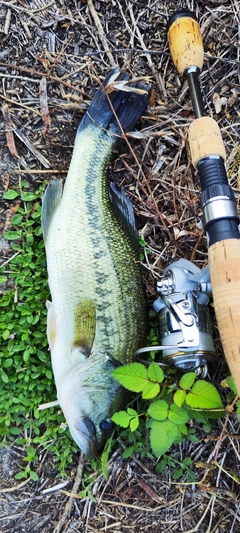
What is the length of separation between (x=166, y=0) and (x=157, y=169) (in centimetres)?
105

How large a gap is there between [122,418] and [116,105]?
5.49 ft

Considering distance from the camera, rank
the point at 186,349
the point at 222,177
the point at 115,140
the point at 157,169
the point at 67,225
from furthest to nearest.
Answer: the point at 157,169, the point at 115,140, the point at 67,225, the point at 186,349, the point at 222,177

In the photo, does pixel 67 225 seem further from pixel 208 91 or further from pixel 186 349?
pixel 208 91

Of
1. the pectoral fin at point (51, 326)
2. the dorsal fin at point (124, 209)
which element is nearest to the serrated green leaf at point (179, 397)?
the pectoral fin at point (51, 326)

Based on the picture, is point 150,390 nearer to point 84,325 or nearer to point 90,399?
point 90,399

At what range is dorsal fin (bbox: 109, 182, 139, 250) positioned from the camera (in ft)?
9.19

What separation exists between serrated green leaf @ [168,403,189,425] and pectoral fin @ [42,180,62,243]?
3.59ft

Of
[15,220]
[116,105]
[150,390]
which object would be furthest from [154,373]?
[116,105]

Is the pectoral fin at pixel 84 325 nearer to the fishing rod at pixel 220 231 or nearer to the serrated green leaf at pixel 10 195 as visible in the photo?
the fishing rod at pixel 220 231

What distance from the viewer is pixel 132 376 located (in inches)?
93.7

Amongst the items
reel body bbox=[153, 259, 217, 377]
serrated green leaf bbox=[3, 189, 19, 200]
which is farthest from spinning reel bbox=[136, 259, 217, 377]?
serrated green leaf bbox=[3, 189, 19, 200]

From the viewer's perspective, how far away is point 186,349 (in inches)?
97.9

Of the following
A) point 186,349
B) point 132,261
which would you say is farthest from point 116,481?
point 132,261

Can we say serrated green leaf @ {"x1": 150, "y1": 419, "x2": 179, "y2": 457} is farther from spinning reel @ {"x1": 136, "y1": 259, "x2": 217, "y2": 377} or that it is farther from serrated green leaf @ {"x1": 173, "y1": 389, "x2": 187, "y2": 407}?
spinning reel @ {"x1": 136, "y1": 259, "x2": 217, "y2": 377}
